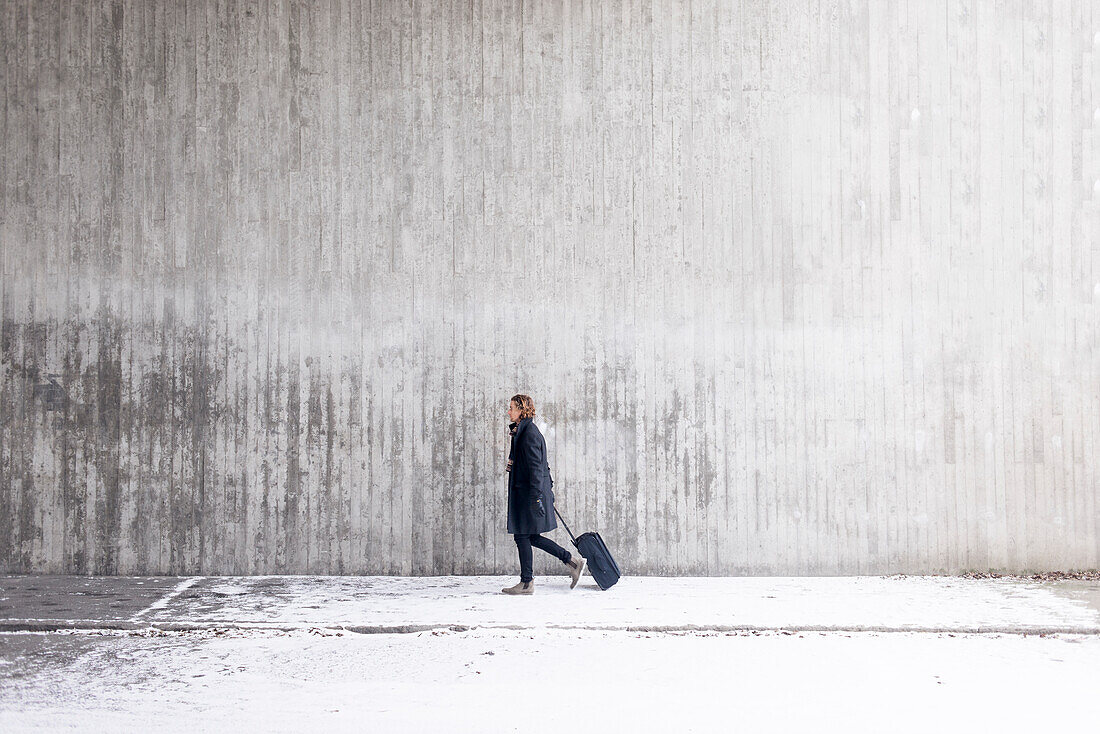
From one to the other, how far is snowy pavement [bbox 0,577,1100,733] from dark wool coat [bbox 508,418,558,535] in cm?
63

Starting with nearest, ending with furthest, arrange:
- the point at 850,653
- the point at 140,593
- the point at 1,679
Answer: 1. the point at 1,679
2. the point at 850,653
3. the point at 140,593

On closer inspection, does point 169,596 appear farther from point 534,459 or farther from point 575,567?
point 575,567

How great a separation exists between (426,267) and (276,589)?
3.29 metres

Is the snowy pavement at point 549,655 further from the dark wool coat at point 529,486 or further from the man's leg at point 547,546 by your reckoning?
the dark wool coat at point 529,486

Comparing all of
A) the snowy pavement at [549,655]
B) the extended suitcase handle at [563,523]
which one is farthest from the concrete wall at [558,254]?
the snowy pavement at [549,655]

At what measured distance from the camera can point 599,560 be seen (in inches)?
294

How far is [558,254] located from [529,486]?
2345mm

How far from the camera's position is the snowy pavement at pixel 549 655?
15.4 feet

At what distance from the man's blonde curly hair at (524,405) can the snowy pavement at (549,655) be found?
5.15 ft

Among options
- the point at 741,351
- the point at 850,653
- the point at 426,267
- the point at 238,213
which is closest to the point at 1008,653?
the point at 850,653

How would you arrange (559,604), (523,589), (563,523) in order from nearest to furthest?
(559,604)
(523,589)
(563,523)

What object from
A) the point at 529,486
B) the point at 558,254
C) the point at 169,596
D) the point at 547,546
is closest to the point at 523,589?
the point at 547,546

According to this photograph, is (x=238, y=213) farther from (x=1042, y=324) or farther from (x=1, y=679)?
(x=1042, y=324)

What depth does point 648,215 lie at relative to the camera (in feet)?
27.4
